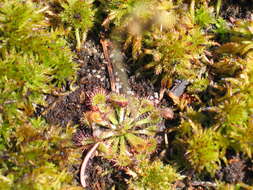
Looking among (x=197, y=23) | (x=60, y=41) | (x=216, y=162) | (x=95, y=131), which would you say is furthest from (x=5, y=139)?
(x=197, y=23)

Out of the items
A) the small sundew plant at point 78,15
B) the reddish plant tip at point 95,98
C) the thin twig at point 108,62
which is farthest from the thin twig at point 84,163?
the small sundew plant at point 78,15

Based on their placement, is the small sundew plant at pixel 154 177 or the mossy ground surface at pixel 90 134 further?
the small sundew plant at pixel 154 177

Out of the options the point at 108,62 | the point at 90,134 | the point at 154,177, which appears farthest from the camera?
the point at 108,62

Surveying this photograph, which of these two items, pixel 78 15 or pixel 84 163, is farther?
pixel 78 15

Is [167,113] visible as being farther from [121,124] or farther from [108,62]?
[108,62]

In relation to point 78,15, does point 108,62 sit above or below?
below

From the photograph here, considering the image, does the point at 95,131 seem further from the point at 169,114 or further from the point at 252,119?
the point at 252,119

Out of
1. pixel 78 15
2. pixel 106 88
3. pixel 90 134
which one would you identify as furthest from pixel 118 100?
pixel 78 15

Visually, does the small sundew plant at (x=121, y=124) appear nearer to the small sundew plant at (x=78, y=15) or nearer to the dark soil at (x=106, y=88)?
the dark soil at (x=106, y=88)
